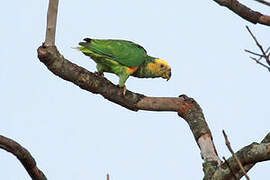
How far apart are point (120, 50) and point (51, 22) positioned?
2.82m

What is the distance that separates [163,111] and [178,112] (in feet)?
0.64

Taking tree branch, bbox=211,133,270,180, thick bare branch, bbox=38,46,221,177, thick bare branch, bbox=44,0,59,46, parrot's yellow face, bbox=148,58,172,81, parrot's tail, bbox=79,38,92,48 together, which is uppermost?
parrot's tail, bbox=79,38,92,48

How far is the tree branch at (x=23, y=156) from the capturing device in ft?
13.0

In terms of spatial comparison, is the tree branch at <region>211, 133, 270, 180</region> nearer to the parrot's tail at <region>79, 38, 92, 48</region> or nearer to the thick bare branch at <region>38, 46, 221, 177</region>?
the thick bare branch at <region>38, 46, 221, 177</region>

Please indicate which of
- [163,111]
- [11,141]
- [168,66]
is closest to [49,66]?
[11,141]

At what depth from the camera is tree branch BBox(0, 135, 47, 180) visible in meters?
3.96

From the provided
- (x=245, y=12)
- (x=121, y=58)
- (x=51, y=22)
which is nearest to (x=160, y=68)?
(x=121, y=58)

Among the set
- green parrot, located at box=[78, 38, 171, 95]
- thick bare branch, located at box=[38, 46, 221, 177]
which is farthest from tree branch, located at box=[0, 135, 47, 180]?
green parrot, located at box=[78, 38, 171, 95]

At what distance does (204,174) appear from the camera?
4.14 metres

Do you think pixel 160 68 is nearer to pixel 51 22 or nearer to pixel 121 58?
pixel 121 58

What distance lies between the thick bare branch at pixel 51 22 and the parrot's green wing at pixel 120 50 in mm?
2264

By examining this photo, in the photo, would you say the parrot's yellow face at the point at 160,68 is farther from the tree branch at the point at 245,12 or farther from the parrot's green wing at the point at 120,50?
the tree branch at the point at 245,12

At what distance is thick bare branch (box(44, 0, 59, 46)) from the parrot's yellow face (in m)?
3.26

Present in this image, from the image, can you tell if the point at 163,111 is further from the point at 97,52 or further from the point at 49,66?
the point at 97,52
